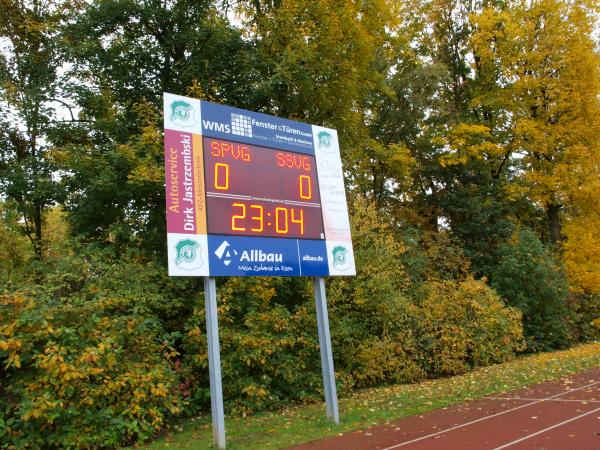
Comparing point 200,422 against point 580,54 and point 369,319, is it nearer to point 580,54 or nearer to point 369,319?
point 369,319

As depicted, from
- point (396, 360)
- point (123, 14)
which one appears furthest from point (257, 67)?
point (396, 360)

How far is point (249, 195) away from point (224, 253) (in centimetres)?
112

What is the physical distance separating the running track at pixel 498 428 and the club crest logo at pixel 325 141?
199 inches

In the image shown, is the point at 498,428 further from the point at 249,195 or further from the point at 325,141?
the point at 325,141

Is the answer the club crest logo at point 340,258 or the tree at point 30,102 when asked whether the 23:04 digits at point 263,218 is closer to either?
the club crest logo at point 340,258

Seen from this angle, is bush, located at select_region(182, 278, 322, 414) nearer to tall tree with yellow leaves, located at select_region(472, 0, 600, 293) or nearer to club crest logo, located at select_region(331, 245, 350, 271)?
club crest logo, located at select_region(331, 245, 350, 271)

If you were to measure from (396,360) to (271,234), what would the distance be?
692 centimetres

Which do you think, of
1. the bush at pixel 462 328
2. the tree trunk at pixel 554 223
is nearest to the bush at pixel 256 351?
the bush at pixel 462 328

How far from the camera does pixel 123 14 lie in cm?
1525

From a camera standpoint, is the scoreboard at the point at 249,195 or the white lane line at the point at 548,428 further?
the scoreboard at the point at 249,195

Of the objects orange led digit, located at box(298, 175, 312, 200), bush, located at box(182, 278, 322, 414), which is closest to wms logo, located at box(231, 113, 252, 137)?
orange led digit, located at box(298, 175, 312, 200)

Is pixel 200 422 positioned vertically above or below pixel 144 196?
below

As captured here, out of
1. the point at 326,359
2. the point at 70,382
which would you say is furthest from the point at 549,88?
the point at 70,382

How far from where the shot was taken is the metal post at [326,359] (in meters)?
9.01
